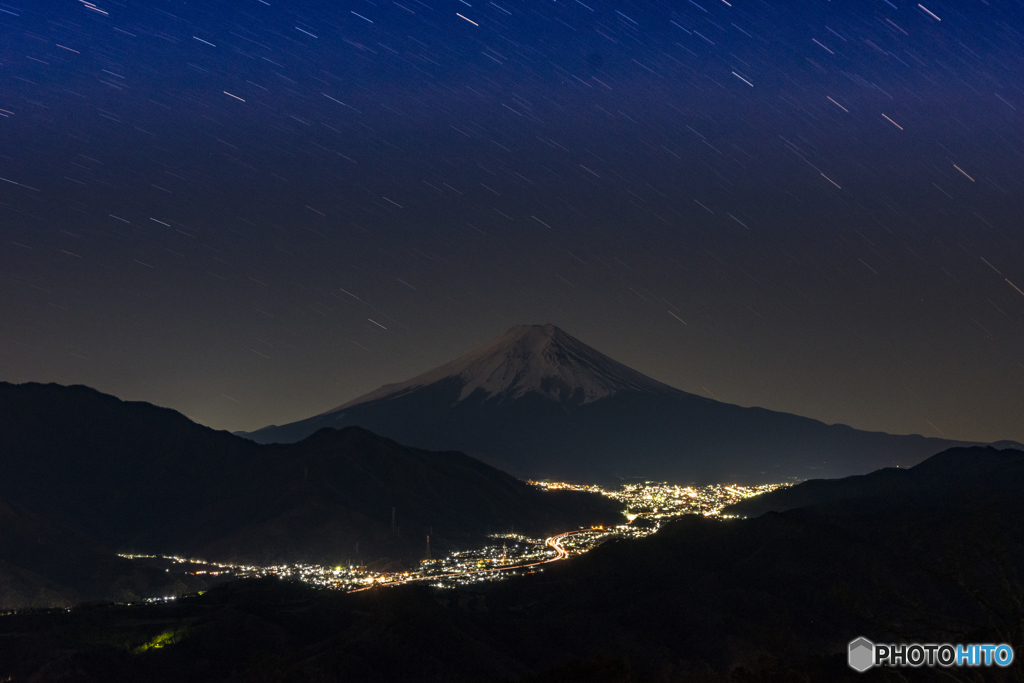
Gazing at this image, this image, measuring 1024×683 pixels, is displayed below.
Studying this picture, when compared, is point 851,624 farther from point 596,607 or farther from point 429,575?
point 429,575

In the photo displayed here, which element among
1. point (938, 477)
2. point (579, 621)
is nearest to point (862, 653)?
point (579, 621)

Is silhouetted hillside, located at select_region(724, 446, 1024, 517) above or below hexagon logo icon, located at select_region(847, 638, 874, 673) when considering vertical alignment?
below

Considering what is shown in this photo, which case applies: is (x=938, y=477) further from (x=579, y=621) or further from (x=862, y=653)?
(x=862, y=653)

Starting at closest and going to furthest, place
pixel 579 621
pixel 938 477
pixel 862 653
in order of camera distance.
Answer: pixel 862 653, pixel 579 621, pixel 938 477

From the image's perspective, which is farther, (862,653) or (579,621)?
(579,621)

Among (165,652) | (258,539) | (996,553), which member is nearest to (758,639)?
(165,652)

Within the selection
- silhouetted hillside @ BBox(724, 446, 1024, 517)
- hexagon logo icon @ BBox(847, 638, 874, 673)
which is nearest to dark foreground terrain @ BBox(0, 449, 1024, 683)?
hexagon logo icon @ BBox(847, 638, 874, 673)

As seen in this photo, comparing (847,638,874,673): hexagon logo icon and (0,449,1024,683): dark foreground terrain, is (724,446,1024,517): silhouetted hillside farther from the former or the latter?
(847,638,874,673): hexagon logo icon

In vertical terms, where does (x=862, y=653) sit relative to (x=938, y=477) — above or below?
above

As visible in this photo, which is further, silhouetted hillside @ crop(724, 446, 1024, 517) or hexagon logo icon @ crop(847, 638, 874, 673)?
silhouetted hillside @ crop(724, 446, 1024, 517)
